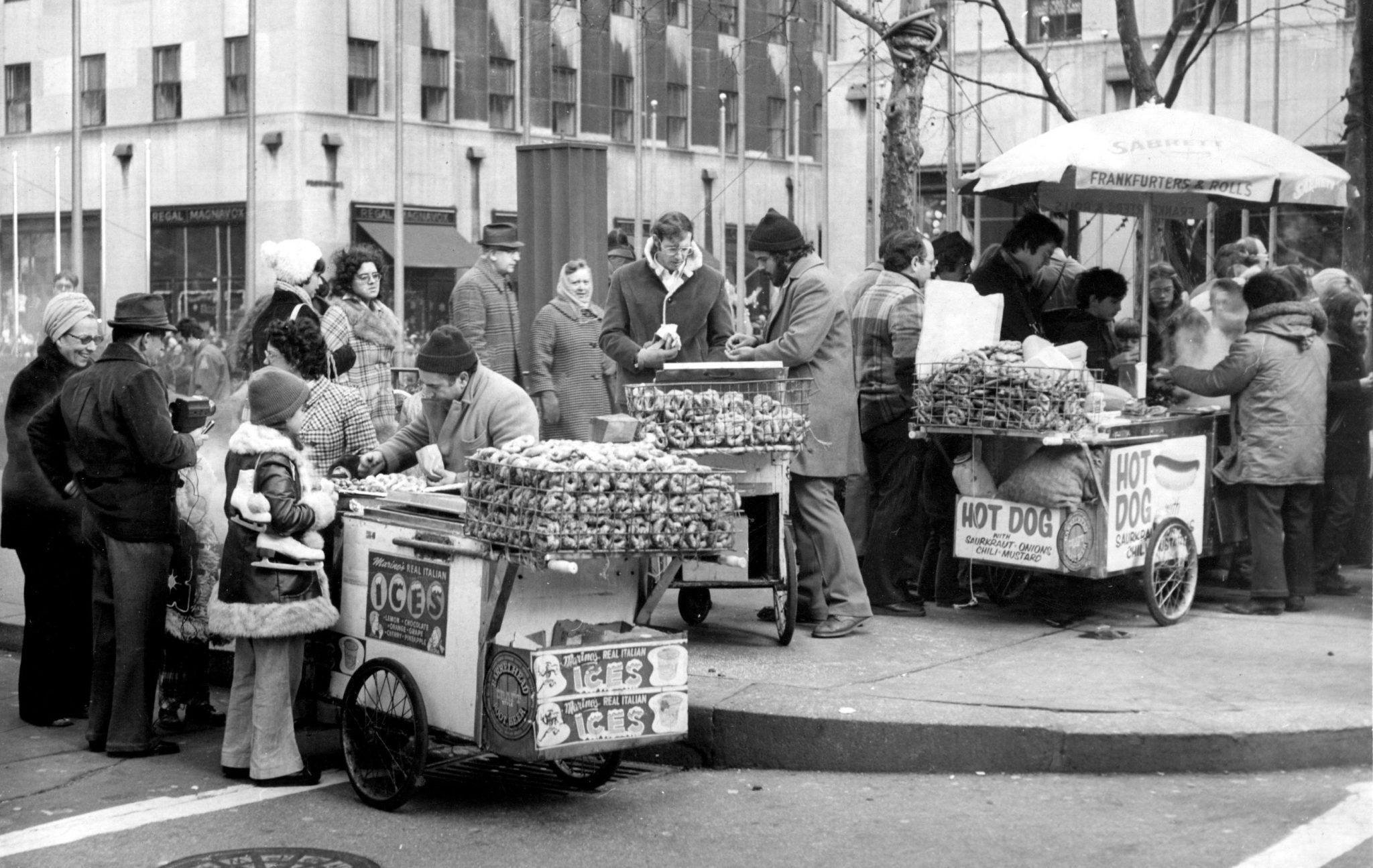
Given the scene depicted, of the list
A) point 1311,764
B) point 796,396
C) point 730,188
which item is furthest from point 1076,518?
point 730,188

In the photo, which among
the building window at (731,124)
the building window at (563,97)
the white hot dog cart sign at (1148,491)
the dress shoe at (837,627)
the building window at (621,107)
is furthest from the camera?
the building window at (731,124)

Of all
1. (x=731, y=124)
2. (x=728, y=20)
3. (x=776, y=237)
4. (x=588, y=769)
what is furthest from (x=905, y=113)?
(x=731, y=124)

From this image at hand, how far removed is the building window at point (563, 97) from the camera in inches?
1244

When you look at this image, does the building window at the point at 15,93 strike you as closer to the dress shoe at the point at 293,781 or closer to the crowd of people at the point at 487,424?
the crowd of people at the point at 487,424

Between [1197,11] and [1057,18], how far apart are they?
6.36m

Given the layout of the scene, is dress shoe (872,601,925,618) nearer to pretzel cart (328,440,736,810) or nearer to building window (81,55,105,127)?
pretzel cart (328,440,736,810)

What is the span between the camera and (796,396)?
8047 millimetres

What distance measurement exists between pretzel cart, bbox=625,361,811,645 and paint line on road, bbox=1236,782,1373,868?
8.69 feet

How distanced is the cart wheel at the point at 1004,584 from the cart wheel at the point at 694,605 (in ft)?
5.84

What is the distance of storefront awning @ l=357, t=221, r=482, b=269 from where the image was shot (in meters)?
30.4

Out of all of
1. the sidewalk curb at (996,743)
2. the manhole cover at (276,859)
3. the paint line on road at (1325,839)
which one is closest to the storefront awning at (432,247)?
the sidewalk curb at (996,743)

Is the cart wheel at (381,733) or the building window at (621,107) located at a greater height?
the building window at (621,107)

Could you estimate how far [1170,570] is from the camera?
878cm

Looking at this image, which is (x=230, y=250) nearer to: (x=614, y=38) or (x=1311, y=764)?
(x=614, y=38)
